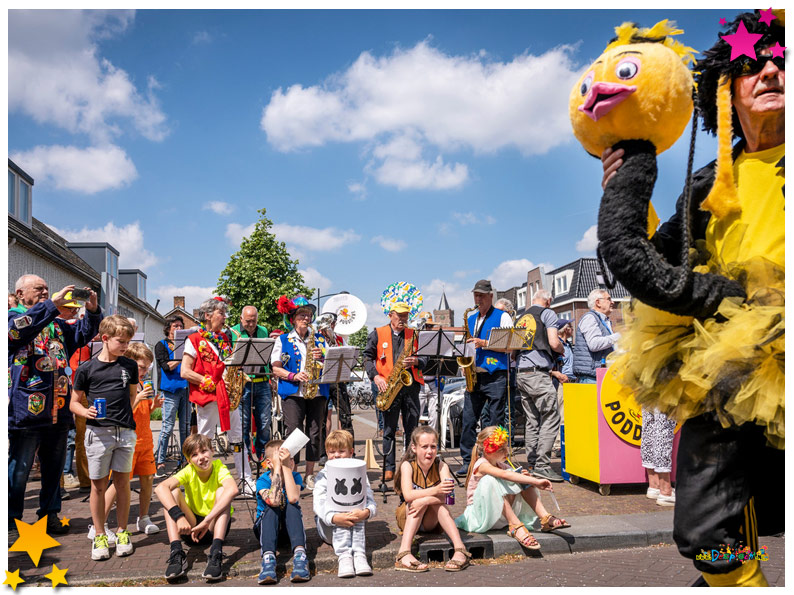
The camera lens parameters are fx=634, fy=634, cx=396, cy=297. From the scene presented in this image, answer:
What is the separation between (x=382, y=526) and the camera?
18.0 feet

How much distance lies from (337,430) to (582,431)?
3008 millimetres

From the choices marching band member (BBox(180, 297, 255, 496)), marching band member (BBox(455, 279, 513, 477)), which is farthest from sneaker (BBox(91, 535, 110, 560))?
marching band member (BBox(455, 279, 513, 477))

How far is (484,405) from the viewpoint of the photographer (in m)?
7.63

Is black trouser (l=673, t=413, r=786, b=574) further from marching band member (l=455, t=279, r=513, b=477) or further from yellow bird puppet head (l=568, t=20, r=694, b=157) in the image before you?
marching band member (l=455, t=279, r=513, b=477)

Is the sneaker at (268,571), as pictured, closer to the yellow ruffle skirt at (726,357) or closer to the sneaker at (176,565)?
the sneaker at (176,565)

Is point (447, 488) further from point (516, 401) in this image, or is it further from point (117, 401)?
point (516, 401)

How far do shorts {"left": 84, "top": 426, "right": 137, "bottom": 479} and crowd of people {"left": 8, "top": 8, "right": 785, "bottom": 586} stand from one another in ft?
0.03

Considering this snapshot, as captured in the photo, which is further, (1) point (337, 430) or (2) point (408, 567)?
(1) point (337, 430)

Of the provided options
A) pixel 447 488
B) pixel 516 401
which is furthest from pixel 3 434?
pixel 516 401

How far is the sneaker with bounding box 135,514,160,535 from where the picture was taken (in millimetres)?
5348

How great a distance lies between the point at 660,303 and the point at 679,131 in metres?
0.65

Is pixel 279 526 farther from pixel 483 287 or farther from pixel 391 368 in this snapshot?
pixel 483 287

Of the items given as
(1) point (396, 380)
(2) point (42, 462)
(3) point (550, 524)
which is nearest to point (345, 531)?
(3) point (550, 524)

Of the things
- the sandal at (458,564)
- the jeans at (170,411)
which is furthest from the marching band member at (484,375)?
the jeans at (170,411)
